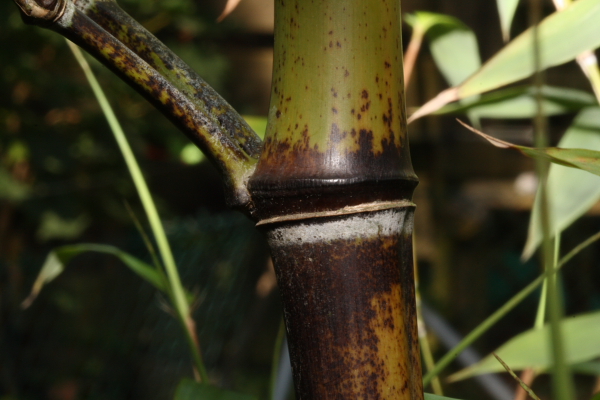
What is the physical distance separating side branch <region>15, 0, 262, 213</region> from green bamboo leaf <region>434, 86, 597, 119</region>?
0.70ft

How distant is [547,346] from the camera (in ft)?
1.18

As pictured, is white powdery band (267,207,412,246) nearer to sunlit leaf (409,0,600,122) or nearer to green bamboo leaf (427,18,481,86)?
sunlit leaf (409,0,600,122)

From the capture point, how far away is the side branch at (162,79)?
0.21 metres

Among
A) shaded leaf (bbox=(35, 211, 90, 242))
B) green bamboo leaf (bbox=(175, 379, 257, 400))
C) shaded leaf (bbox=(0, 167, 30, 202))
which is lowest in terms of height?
green bamboo leaf (bbox=(175, 379, 257, 400))

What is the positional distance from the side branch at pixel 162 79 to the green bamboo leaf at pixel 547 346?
234mm

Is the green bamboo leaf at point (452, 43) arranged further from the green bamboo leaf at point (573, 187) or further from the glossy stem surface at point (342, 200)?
the glossy stem surface at point (342, 200)

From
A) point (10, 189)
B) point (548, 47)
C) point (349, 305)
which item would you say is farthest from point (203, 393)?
point (10, 189)

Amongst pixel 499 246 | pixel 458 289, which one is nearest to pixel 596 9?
pixel 458 289

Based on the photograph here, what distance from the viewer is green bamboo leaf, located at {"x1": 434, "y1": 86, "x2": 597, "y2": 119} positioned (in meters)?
0.40

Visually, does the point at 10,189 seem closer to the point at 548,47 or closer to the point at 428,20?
the point at 428,20

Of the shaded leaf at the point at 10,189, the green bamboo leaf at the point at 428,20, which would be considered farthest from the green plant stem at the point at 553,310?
the shaded leaf at the point at 10,189

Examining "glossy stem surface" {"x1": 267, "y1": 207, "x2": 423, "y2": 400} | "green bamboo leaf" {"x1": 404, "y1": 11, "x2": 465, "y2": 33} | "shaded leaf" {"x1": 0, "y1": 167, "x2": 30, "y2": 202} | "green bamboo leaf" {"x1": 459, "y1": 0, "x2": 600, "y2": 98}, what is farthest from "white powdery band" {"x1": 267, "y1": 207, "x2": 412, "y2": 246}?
"shaded leaf" {"x1": 0, "y1": 167, "x2": 30, "y2": 202}

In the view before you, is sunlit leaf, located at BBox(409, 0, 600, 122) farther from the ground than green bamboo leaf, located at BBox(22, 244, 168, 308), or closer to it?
farther from the ground

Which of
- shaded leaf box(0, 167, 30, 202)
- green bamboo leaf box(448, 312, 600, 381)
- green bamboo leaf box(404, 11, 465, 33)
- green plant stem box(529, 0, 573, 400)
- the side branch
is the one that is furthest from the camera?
shaded leaf box(0, 167, 30, 202)
